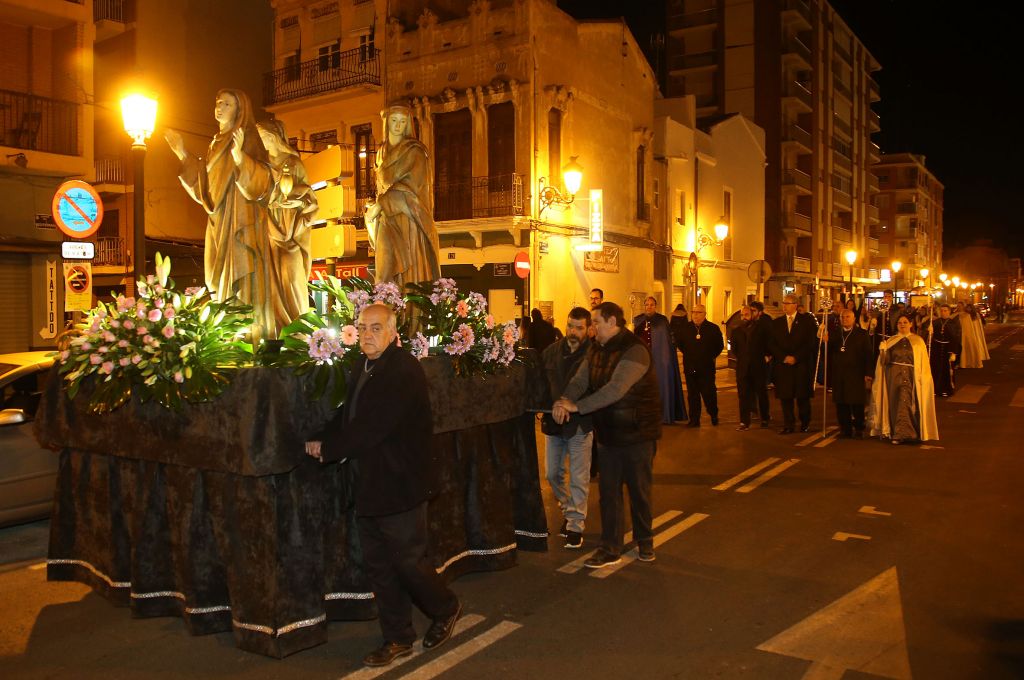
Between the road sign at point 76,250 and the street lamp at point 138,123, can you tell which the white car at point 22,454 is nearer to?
the street lamp at point 138,123

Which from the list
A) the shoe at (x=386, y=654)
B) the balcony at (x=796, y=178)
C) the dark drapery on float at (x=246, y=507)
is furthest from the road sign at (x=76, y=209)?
the balcony at (x=796, y=178)

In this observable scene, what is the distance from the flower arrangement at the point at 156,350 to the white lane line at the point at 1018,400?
50.2ft

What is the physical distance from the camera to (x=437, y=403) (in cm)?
575

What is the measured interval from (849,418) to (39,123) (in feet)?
53.8

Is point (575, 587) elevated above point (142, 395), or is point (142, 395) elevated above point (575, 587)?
point (142, 395)

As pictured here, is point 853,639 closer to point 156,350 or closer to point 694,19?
point 156,350

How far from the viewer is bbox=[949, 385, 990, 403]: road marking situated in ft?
56.2

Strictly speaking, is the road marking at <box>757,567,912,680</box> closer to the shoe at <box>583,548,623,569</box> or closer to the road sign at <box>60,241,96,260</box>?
the shoe at <box>583,548,623,569</box>

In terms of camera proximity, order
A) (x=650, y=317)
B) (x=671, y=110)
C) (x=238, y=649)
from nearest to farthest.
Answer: (x=238, y=649)
(x=650, y=317)
(x=671, y=110)

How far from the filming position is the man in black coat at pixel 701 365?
13266mm

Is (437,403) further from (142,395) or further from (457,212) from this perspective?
(457,212)

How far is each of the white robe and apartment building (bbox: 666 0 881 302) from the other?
33080 millimetres

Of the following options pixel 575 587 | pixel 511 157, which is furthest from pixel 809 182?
pixel 575 587

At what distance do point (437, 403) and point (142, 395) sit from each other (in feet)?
6.01
